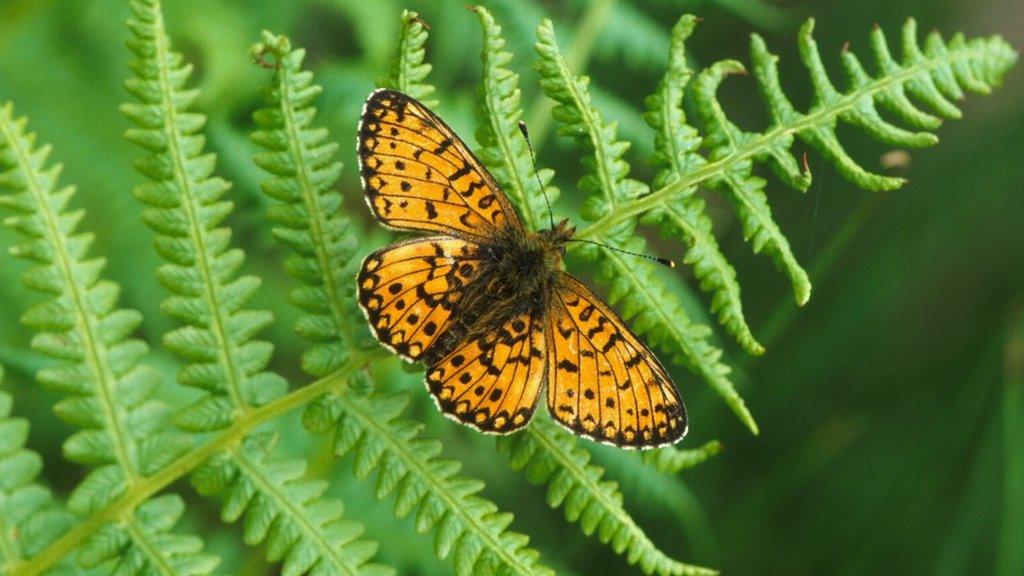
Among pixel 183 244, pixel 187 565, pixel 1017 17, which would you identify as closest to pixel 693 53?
pixel 1017 17

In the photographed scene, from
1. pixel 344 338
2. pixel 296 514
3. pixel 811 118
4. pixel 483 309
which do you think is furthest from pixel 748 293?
pixel 296 514

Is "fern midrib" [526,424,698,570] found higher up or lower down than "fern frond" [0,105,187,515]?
lower down

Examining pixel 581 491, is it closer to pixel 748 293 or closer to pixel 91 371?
pixel 91 371

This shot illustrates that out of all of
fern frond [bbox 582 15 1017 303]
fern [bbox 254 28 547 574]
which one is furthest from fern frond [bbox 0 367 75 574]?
fern frond [bbox 582 15 1017 303]

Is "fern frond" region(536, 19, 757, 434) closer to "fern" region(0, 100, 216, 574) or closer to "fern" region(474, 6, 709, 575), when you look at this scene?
"fern" region(474, 6, 709, 575)

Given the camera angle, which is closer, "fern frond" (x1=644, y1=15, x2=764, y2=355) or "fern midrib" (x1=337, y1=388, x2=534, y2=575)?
"fern midrib" (x1=337, y1=388, x2=534, y2=575)

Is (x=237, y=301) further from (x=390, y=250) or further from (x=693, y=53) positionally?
(x=693, y=53)
